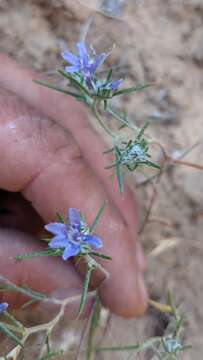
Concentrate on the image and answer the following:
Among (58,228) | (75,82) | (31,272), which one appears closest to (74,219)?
(58,228)

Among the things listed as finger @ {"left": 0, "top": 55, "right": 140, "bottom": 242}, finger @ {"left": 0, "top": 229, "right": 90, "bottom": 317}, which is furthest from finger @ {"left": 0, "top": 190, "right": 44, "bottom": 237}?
finger @ {"left": 0, "top": 55, "right": 140, "bottom": 242}

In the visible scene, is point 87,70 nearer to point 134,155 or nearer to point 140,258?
point 134,155

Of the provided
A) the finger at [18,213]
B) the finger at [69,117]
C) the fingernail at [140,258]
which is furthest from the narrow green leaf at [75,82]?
the fingernail at [140,258]

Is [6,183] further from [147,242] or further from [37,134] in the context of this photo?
[147,242]

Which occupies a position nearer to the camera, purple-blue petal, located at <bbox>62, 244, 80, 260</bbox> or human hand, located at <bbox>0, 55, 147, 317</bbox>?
purple-blue petal, located at <bbox>62, 244, 80, 260</bbox>

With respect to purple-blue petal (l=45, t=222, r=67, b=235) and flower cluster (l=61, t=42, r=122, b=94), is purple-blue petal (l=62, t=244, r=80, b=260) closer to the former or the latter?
purple-blue petal (l=45, t=222, r=67, b=235)

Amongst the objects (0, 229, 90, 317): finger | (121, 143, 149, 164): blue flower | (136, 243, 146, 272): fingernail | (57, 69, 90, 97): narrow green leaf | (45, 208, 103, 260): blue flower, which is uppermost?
(57, 69, 90, 97): narrow green leaf

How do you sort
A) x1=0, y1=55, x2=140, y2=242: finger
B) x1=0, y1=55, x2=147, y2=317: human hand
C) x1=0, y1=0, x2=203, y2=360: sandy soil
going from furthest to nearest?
x1=0, y1=0, x2=203, y2=360: sandy soil, x1=0, y1=55, x2=140, y2=242: finger, x1=0, y1=55, x2=147, y2=317: human hand

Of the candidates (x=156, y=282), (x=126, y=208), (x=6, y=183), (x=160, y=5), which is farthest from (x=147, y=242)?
(x=160, y=5)
